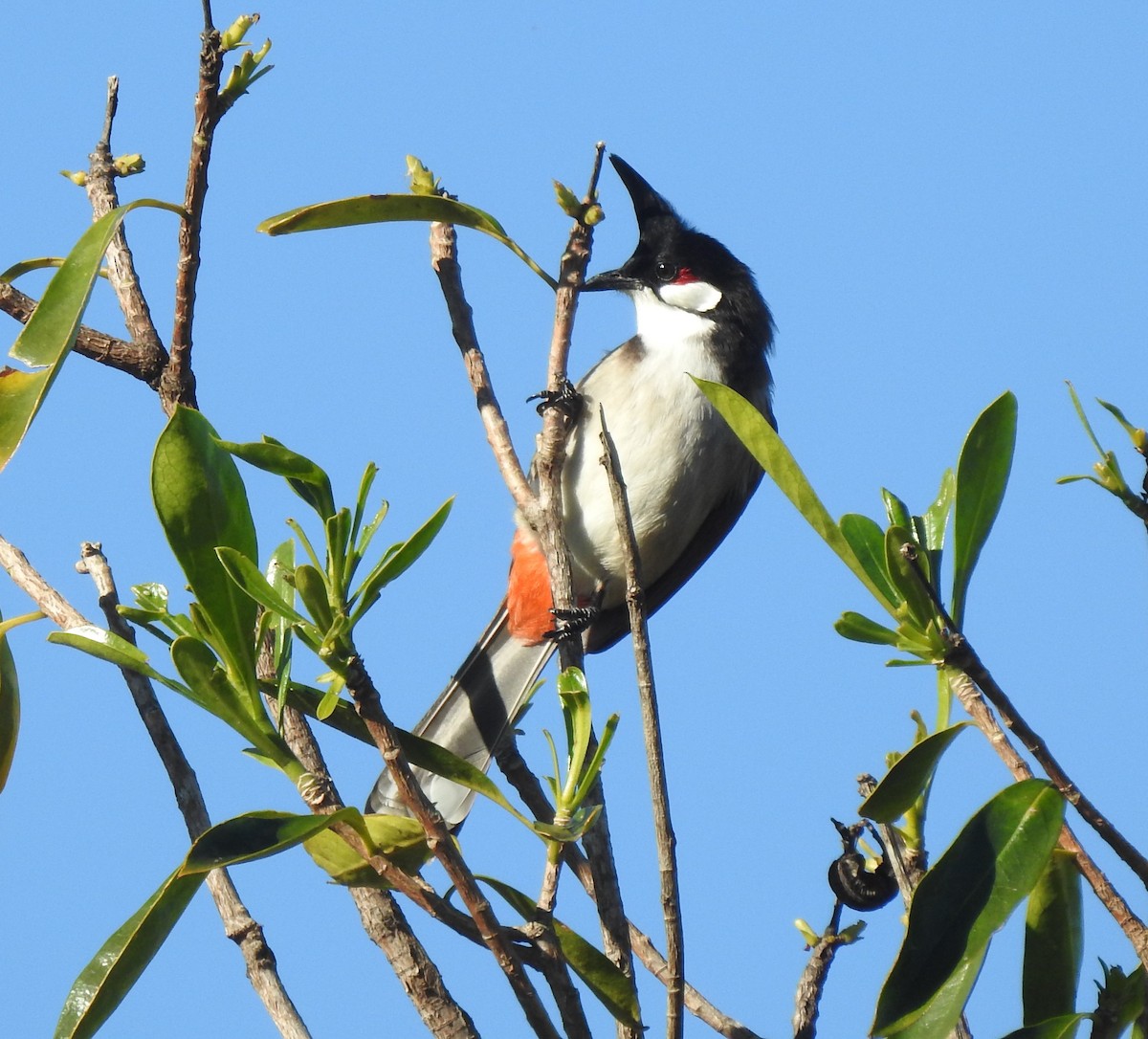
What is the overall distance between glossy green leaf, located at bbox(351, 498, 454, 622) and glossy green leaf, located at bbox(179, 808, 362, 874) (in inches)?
7.7

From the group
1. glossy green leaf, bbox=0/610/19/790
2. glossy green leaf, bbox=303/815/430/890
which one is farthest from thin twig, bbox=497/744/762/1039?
glossy green leaf, bbox=0/610/19/790

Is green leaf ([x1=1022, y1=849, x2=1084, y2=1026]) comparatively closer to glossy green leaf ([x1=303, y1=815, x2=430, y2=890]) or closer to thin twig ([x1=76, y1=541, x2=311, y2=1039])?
glossy green leaf ([x1=303, y1=815, x2=430, y2=890])

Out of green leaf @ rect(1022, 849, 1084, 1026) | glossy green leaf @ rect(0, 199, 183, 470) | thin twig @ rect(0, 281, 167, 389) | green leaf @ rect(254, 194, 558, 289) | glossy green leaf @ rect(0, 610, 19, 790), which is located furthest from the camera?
thin twig @ rect(0, 281, 167, 389)

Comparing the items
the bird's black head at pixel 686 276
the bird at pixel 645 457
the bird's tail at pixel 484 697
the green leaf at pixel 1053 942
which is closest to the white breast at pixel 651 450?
the bird at pixel 645 457

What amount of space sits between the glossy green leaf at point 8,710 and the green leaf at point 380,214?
613 mm

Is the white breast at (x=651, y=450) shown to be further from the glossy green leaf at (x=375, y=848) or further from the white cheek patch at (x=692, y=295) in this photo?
the glossy green leaf at (x=375, y=848)

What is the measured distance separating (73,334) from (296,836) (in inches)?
21.5

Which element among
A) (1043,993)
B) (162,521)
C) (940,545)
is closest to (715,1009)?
(1043,993)

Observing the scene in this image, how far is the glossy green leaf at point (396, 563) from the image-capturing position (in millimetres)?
1347

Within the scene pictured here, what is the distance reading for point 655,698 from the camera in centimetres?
149

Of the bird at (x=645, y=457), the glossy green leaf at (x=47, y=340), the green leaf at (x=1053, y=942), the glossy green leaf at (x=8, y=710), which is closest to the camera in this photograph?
the glossy green leaf at (x=47, y=340)

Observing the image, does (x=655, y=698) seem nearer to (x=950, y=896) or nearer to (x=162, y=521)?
(x=950, y=896)

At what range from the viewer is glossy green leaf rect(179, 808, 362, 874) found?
1.23 meters

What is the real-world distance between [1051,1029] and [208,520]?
0.96 meters
